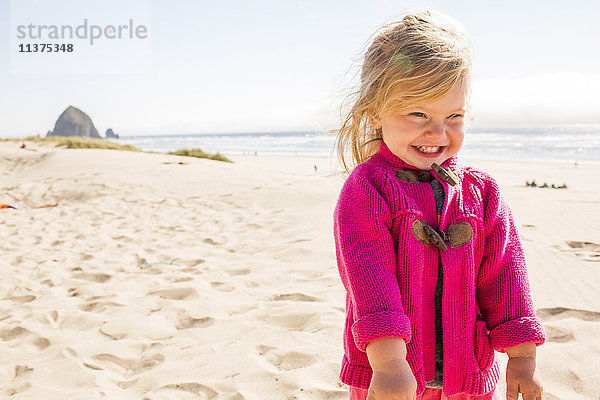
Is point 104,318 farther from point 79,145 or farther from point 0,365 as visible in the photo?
point 79,145

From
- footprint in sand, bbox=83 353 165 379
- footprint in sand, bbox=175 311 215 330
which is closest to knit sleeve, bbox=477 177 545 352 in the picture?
footprint in sand, bbox=83 353 165 379

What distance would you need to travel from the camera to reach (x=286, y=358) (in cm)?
275

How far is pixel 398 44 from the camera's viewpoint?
4.78ft

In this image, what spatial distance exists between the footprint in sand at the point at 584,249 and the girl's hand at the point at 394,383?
380 centimetres

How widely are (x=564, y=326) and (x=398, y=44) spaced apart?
2.34 m

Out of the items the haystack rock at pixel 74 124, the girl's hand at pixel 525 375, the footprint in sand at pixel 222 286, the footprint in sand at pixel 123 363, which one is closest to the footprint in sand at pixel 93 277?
the footprint in sand at pixel 222 286

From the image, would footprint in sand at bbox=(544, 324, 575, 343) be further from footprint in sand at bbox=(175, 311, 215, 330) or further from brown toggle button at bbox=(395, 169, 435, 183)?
footprint in sand at bbox=(175, 311, 215, 330)

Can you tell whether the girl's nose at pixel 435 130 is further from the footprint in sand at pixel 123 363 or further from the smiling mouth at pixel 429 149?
the footprint in sand at pixel 123 363

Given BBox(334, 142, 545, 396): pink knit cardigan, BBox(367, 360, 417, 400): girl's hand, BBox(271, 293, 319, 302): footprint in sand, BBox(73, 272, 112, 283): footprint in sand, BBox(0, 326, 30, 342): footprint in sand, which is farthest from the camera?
BBox(73, 272, 112, 283): footprint in sand

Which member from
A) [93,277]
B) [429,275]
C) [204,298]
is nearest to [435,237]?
[429,275]

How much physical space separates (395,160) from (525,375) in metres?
0.70

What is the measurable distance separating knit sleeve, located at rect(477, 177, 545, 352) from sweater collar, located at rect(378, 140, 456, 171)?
0.14 metres

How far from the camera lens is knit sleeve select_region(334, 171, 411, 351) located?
1233 mm

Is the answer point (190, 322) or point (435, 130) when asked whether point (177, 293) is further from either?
point (435, 130)
